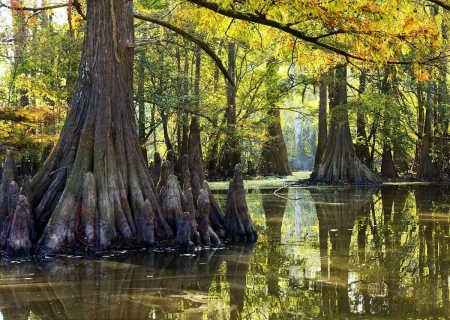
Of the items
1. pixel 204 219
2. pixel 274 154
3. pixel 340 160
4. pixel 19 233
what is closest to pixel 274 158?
pixel 274 154

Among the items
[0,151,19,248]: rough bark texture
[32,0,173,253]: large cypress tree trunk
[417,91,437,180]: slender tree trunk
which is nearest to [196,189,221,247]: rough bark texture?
[32,0,173,253]: large cypress tree trunk

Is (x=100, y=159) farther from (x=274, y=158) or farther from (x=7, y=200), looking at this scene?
(x=274, y=158)

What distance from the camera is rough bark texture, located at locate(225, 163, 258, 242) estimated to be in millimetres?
8133

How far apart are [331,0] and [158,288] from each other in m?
3.69

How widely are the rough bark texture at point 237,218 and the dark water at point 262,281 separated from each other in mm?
218

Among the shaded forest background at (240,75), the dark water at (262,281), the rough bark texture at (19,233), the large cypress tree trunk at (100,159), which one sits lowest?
the dark water at (262,281)

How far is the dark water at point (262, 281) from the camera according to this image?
4500 mm

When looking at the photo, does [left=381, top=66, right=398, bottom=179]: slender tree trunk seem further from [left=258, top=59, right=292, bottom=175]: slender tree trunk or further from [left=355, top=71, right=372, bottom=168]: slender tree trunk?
[left=258, top=59, right=292, bottom=175]: slender tree trunk

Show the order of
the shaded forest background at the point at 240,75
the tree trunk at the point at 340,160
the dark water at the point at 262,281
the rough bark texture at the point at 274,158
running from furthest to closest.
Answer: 1. the rough bark texture at the point at 274,158
2. the tree trunk at the point at 340,160
3. the shaded forest background at the point at 240,75
4. the dark water at the point at 262,281

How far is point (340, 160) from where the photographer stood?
20.6m

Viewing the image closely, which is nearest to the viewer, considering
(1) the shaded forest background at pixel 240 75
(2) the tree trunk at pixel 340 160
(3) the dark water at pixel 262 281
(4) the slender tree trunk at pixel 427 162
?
(3) the dark water at pixel 262 281

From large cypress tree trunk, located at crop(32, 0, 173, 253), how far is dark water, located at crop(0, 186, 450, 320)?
50 cm

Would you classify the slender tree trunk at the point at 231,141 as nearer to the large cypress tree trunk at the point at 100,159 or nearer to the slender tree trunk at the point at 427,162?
the slender tree trunk at the point at 427,162

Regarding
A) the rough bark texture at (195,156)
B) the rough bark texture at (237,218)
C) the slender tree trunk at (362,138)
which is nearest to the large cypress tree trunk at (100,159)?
the rough bark texture at (237,218)
